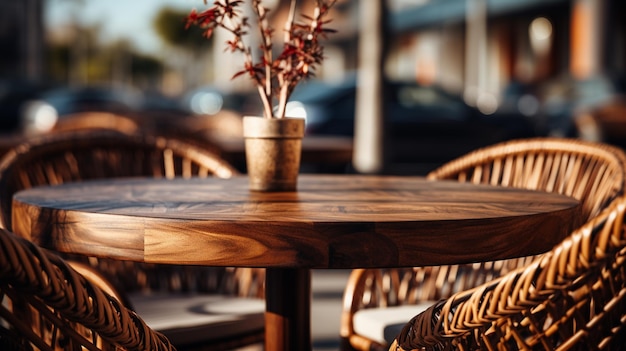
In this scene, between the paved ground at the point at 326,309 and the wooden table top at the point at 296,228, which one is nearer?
the wooden table top at the point at 296,228

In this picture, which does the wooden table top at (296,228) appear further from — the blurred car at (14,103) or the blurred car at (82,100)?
the blurred car at (14,103)

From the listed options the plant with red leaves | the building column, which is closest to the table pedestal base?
the plant with red leaves

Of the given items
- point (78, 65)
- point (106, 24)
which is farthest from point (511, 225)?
point (106, 24)

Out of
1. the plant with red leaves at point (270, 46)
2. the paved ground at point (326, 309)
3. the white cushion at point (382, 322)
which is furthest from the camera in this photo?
the paved ground at point (326, 309)

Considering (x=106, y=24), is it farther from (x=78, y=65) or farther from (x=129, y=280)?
(x=129, y=280)

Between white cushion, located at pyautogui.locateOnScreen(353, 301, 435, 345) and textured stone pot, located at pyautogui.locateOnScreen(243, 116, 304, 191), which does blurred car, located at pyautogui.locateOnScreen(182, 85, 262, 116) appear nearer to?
white cushion, located at pyautogui.locateOnScreen(353, 301, 435, 345)

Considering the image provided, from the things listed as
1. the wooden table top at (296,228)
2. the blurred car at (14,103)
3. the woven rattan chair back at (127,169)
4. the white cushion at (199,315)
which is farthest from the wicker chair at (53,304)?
the blurred car at (14,103)

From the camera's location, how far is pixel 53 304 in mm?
1273

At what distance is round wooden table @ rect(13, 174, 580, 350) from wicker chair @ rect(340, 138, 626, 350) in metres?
0.23

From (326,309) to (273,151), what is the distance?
2480 mm

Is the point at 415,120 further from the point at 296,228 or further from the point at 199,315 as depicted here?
the point at 296,228

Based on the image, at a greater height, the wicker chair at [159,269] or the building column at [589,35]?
the building column at [589,35]

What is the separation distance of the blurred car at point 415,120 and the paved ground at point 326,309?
4717mm

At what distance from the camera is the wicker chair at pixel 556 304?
1.26 meters
